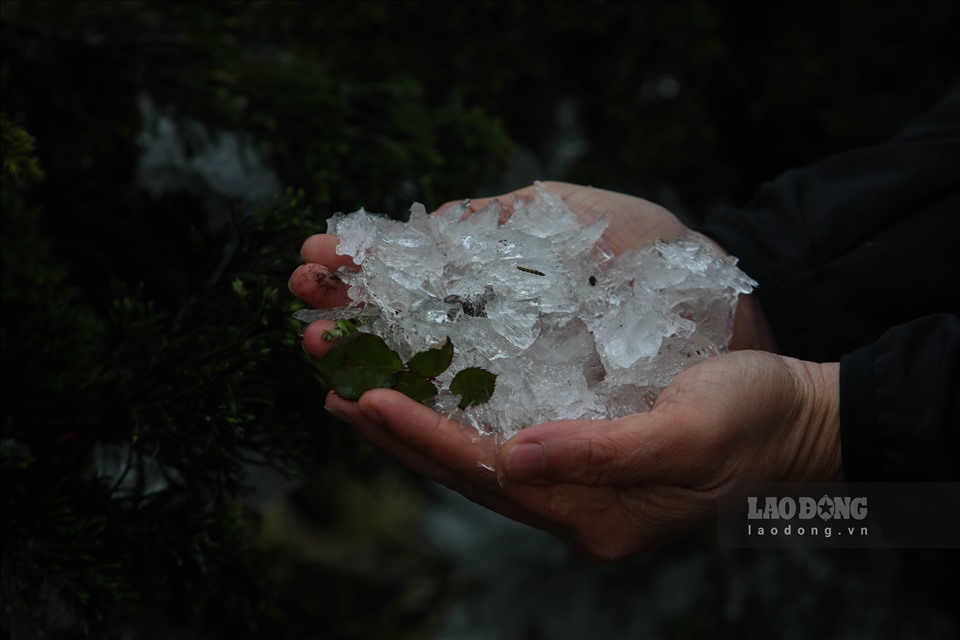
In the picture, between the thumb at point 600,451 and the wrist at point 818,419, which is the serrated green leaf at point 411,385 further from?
the wrist at point 818,419

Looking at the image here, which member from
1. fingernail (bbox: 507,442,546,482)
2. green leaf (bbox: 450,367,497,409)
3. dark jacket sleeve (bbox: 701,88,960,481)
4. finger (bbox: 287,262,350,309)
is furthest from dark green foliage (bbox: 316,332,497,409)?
dark jacket sleeve (bbox: 701,88,960,481)

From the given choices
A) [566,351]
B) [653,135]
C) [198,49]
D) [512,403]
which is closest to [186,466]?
[512,403]

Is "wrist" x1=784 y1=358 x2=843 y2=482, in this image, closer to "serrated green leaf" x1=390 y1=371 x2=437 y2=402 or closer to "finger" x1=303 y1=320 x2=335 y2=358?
"serrated green leaf" x1=390 y1=371 x2=437 y2=402

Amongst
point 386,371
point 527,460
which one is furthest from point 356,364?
point 527,460

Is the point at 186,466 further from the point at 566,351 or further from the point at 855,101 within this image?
the point at 855,101

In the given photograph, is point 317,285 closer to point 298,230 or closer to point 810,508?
point 298,230

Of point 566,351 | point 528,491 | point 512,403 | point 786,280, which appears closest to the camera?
point 528,491
